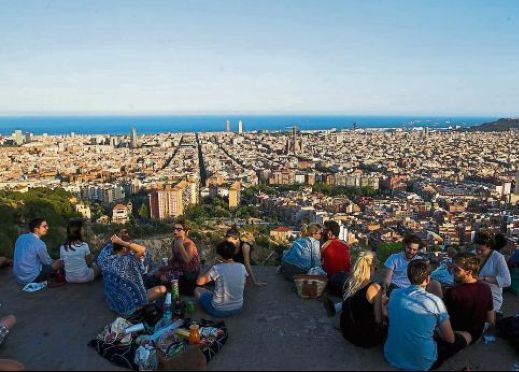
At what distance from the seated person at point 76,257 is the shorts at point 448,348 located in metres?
3.07

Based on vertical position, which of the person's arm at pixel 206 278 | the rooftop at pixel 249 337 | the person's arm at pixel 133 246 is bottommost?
the rooftop at pixel 249 337

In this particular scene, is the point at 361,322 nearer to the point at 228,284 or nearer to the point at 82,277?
the point at 228,284

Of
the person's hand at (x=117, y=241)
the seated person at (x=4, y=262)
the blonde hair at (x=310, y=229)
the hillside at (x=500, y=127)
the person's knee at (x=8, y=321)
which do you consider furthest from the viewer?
the hillside at (x=500, y=127)

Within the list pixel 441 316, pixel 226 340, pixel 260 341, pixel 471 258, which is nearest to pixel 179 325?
pixel 226 340

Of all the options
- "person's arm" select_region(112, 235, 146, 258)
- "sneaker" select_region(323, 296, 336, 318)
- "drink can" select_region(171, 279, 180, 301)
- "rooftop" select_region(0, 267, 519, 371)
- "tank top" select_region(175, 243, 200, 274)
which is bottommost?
"rooftop" select_region(0, 267, 519, 371)

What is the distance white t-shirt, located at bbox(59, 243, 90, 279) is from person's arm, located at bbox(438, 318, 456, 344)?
10.1 ft

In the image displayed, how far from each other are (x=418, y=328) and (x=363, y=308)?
1.33 feet

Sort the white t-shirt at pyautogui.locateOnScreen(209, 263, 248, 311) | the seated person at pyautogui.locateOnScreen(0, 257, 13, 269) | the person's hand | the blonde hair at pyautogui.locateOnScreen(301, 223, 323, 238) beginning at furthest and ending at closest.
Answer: the seated person at pyautogui.locateOnScreen(0, 257, 13, 269) < the blonde hair at pyautogui.locateOnScreen(301, 223, 323, 238) < the person's hand < the white t-shirt at pyautogui.locateOnScreen(209, 263, 248, 311)

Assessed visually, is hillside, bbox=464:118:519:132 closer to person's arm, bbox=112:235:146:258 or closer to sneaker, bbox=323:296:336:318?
sneaker, bbox=323:296:336:318

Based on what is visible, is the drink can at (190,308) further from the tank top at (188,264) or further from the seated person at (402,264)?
the seated person at (402,264)

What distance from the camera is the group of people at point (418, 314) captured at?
9.08 feet

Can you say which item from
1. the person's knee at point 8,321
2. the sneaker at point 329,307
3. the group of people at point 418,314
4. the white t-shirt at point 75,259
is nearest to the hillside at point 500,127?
the sneaker at point 329,307

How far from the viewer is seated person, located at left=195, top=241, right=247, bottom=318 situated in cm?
356

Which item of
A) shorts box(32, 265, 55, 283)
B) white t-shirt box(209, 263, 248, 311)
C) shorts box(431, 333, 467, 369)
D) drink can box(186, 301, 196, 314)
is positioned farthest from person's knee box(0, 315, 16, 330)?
shorts box(431, 333, 467, 369)
